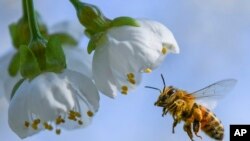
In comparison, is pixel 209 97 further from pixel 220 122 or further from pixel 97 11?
pixel 97 11

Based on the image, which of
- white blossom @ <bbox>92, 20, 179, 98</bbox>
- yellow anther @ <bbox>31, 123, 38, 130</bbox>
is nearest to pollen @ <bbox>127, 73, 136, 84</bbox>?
white blossom @ <bbox>92, 20, 179, 98</bbox>

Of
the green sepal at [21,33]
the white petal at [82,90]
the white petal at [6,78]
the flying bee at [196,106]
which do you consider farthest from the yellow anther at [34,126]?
the flying bee at [196,106]

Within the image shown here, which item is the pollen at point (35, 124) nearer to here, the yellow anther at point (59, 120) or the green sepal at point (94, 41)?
the yellow anther at point (59, 120)

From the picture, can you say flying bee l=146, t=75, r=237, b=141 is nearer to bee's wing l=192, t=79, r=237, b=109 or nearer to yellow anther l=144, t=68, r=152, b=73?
bee's wing l=192, t=79, r=237, b=109

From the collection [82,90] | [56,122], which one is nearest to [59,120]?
[56,122]

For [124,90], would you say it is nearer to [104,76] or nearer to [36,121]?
[104,76]

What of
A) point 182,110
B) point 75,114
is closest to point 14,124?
point 75,114

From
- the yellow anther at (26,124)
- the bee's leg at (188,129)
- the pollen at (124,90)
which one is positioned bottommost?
the bee's leg at (188,129)
